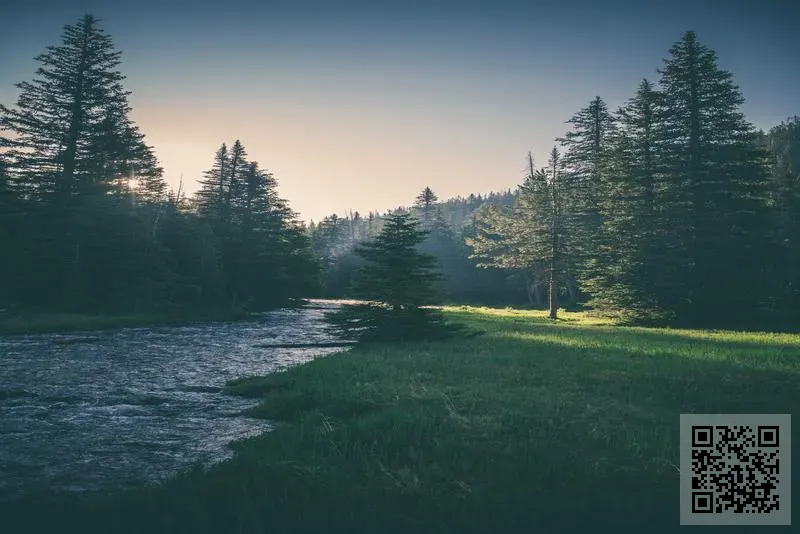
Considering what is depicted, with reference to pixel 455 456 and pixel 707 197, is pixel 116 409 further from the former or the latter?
pixel 707 197

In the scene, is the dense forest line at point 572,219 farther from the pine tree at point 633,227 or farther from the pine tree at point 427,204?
the pine tree at point 427,204

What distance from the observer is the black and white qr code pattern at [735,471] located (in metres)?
5.42

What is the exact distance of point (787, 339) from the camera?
19547mm

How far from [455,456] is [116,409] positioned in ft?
26.1

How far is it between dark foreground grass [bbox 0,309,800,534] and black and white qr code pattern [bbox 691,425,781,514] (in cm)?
34

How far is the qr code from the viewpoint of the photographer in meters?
5.24

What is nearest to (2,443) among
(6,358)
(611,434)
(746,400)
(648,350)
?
(611,434)

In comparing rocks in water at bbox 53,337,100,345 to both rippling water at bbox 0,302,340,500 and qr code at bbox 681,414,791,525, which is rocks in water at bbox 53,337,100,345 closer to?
rippling water at bbox 0,302,340,500

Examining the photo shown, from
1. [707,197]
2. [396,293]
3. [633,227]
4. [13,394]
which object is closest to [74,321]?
[13,394]

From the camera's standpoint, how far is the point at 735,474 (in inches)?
234

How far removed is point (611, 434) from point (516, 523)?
3.40 metres

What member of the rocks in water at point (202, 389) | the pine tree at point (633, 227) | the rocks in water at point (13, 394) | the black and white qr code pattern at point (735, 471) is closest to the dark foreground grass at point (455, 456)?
the black and white qr code pattern at point (735, 471)

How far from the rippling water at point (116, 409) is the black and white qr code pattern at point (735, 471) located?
6.81m

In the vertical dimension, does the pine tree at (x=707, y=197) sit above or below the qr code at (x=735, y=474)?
above
